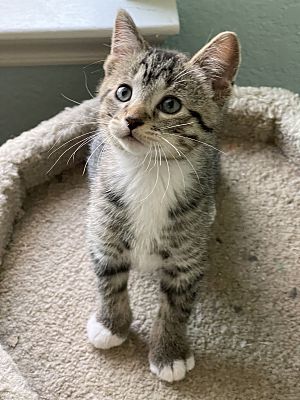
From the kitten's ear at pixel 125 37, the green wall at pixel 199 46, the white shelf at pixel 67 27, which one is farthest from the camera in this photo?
the green wall at pixel 199 46

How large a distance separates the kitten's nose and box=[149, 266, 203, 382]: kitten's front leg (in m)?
0.28

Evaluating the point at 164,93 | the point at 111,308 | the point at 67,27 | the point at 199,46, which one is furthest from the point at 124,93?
the point at 199,46

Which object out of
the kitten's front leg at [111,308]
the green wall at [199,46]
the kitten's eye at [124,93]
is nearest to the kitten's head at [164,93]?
the kitten's eye at [124,93]

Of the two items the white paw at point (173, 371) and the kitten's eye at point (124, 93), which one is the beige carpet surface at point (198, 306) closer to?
the white paw at point (173, 371)

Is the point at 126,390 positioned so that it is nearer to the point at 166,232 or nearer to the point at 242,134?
the point at 166,232

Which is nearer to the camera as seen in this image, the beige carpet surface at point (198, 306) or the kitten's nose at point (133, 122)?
the kitten's nose at point (133, 122)

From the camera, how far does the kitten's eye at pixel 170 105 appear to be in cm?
104

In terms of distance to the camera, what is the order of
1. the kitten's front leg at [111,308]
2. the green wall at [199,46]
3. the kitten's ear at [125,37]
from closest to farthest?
the kitten's ear at [125,37]
the kitten's front leg at [111,308]
the green wall at [199,46]

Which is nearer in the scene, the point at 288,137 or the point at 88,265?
the point at 88,265

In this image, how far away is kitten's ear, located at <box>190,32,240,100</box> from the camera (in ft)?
3.43

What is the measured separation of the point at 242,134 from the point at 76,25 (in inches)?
17.1

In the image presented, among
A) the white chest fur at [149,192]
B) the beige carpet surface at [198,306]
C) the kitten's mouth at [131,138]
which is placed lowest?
the beige carpet surface at [198,306]

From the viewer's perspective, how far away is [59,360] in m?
1.26

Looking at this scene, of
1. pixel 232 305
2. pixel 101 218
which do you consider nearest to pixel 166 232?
pixel 101 218
